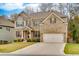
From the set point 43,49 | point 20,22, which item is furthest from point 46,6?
point 43,49

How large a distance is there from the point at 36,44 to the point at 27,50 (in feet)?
0.41

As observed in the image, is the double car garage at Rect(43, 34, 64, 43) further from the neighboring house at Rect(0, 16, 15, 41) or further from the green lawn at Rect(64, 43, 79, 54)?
the neighboring house at Rect(0, 16, 15, 41)

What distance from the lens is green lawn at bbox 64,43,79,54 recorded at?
2.39 meters

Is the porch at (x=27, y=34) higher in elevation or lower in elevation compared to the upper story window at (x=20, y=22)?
lower

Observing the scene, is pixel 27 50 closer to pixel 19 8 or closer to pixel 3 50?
pixel 3 50

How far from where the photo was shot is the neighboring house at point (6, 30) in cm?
Answer: 242

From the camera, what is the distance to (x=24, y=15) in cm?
243

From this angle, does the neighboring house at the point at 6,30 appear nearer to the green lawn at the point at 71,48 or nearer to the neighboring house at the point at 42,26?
the neighboring house at the point at 42,26

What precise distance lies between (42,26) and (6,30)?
418 millimetres

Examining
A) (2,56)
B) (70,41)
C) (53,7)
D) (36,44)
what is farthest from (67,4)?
(2,56)

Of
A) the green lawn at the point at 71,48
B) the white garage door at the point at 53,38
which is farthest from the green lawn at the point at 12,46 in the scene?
the green lawn at the point at 71,48

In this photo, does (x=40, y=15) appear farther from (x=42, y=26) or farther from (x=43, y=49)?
(x=43, y=49)

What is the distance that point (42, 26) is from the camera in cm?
243

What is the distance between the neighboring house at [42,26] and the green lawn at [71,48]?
0.08m
